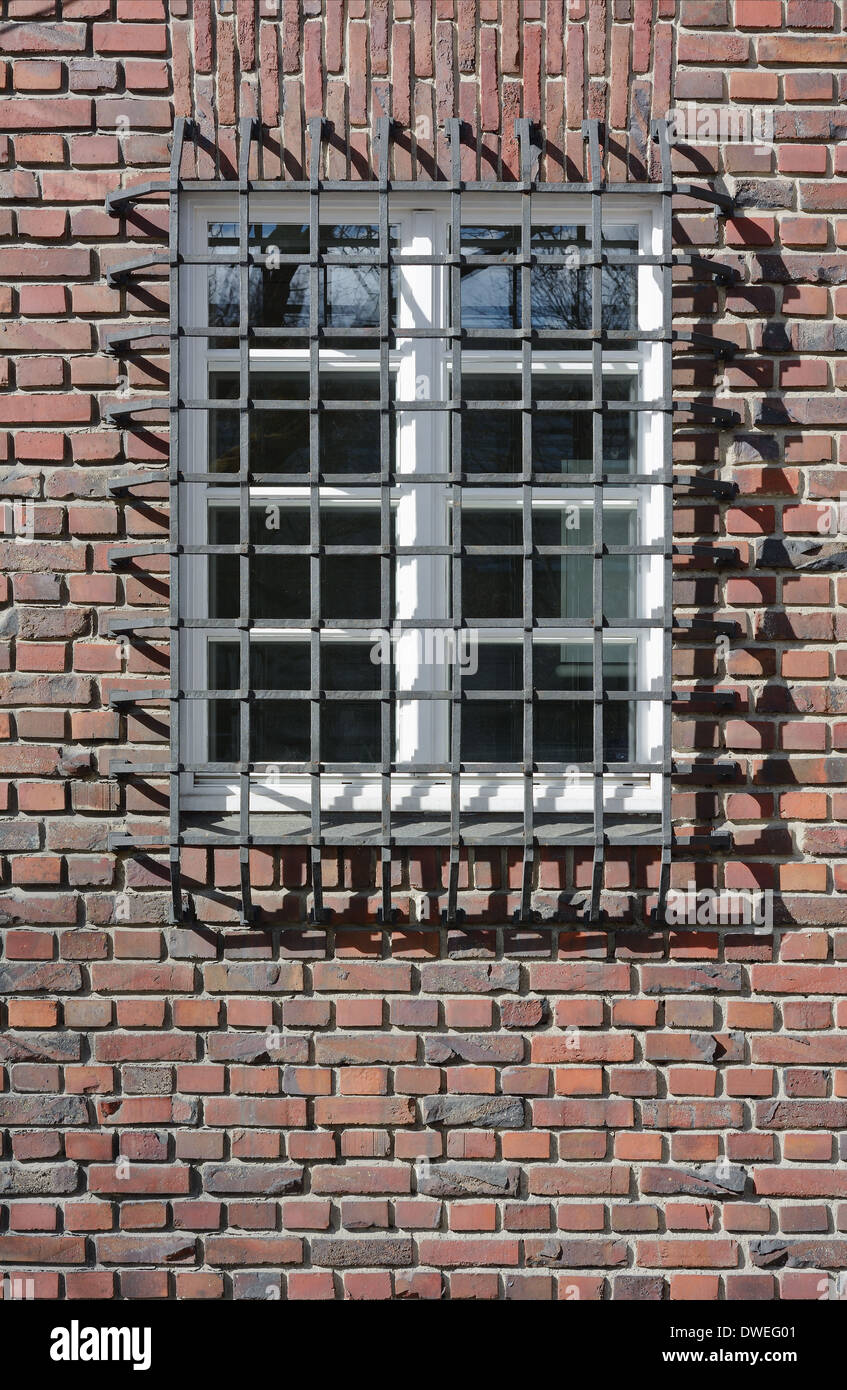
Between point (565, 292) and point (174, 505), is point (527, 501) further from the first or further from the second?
point (174, 505)

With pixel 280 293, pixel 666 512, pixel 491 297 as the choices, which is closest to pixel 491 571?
pixel 666 512

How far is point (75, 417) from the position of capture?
241cm

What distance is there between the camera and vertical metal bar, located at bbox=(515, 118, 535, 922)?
2314mm

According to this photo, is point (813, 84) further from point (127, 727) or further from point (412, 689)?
point (127, 727)

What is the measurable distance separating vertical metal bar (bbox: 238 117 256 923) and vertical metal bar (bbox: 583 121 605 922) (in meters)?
0.83

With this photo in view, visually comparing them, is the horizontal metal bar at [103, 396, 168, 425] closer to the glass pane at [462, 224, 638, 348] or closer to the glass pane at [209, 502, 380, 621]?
the glass pane at [209, 502, 380, 621]

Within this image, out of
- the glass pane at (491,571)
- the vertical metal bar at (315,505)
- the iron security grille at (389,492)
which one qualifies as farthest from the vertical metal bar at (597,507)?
the vertical metal bar at (315,505)

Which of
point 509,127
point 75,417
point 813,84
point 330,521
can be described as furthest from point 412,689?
point 813,84

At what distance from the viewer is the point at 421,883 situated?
93.2 inches

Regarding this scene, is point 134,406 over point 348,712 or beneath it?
over

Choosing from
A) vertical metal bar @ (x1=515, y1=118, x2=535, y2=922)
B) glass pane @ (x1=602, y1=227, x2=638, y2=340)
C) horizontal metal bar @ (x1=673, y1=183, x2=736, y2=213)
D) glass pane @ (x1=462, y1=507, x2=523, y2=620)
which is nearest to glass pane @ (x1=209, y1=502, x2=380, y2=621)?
glass pane @ (x1=462, y1=507, x2=523, y2=620)

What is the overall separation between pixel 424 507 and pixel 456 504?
0.15 meters

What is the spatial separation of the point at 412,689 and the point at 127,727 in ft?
2.37

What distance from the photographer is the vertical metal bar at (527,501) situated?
231 centimetres
